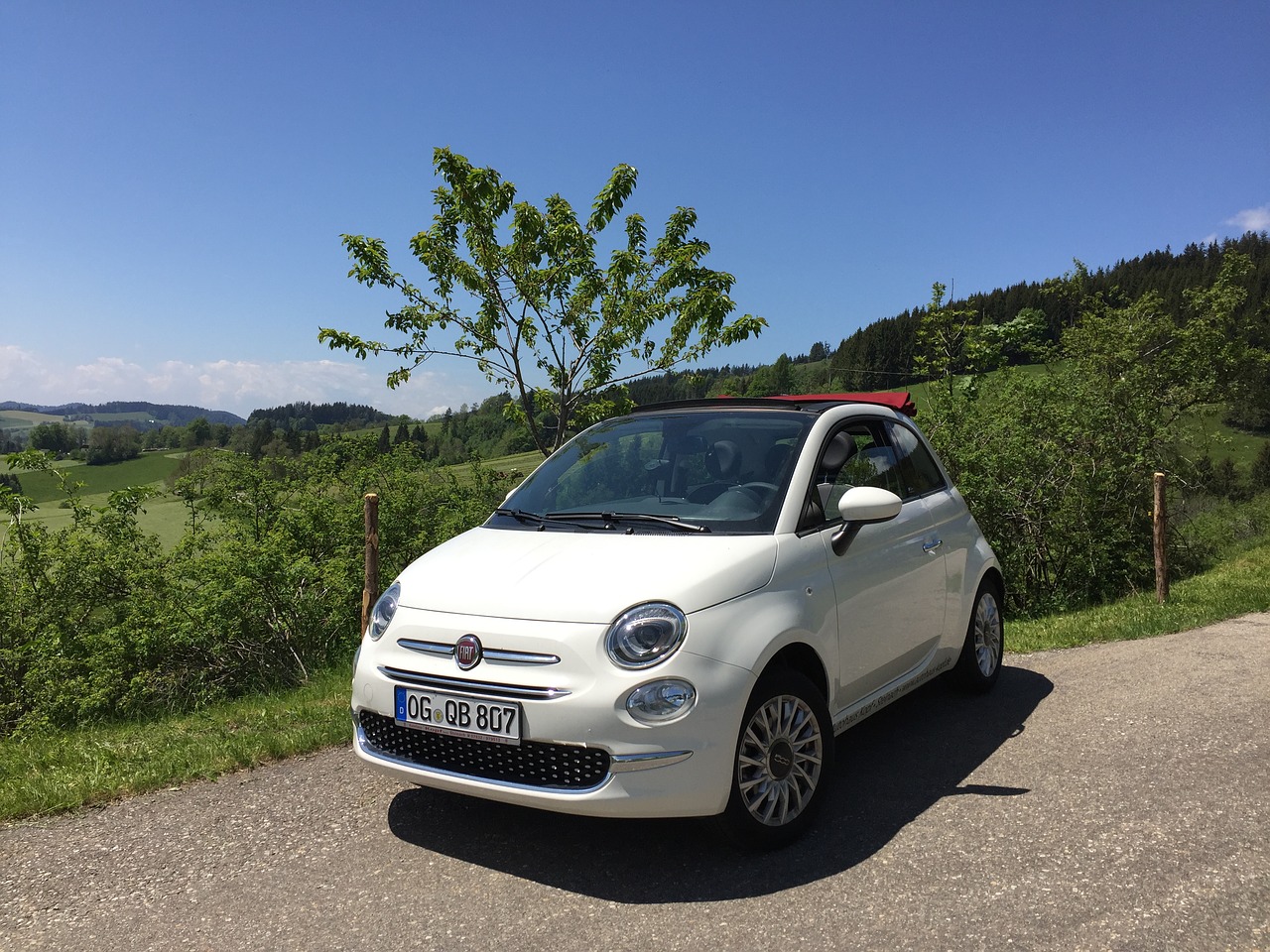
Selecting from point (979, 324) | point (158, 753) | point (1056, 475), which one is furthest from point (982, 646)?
point (979, 324)

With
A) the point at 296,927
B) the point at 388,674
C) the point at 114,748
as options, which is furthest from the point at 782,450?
the point at 114,748

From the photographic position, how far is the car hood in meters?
3.45

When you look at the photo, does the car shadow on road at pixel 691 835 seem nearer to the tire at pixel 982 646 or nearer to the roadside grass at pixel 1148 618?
the tire at pixel 982 646

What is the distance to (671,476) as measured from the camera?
4.58 m

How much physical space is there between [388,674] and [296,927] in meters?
0.92

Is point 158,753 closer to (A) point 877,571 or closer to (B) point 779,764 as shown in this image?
(B) point 779,764

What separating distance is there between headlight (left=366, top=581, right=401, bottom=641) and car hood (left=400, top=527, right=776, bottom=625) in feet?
0.17

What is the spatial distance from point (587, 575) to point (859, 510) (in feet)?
4.19

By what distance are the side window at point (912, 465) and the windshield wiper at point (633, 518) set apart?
1595 mm

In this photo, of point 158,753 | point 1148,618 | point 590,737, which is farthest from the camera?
point 1148,618

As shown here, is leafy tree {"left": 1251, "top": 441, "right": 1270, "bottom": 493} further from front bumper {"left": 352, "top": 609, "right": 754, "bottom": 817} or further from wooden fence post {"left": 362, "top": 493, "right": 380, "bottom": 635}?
front bumper {"left": 352, "top": 609, "right": 754, "bottom": 817}

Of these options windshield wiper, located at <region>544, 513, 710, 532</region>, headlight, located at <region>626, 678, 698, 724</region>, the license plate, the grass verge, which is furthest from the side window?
the grass verge

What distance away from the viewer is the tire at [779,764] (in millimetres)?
3469

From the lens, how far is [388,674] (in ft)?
12.0
